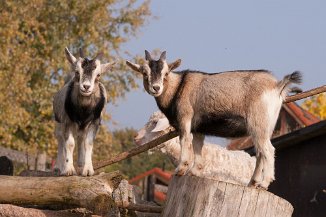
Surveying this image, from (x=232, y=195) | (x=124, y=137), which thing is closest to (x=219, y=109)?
(x=232, y=195)

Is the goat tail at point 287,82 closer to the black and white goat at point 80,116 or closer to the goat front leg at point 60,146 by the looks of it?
the black and white goat at point 80,116

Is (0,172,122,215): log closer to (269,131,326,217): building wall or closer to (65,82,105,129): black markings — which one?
(65,82,105,129): black markings

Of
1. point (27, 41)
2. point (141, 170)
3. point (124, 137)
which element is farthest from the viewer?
point (124, 137)

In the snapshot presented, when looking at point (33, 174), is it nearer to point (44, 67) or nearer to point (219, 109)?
point (219, 109)

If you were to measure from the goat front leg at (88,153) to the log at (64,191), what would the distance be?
69 centimetres

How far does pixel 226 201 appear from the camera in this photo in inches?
386

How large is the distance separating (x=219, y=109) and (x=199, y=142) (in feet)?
2.17

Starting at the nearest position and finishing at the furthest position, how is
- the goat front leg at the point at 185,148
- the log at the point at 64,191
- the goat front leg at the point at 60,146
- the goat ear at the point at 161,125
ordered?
the goat front leg at the point at 185,148, the log at the point at 64,191, the goat front leg at the point at 60,146, the goat ear at the point at 161,125

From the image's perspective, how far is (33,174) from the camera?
45.3ft

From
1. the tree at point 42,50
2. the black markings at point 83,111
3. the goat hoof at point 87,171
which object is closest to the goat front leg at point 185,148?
the goat hoof at point 87,171

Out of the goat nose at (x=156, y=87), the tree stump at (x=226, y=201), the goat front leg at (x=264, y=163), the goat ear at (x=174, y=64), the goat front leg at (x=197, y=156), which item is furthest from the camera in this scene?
the goat ear at (x=174, y=64)

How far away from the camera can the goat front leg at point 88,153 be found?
40.5 feet

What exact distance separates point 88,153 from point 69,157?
0.95 feet

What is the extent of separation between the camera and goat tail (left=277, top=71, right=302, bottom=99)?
10961 millimetres
